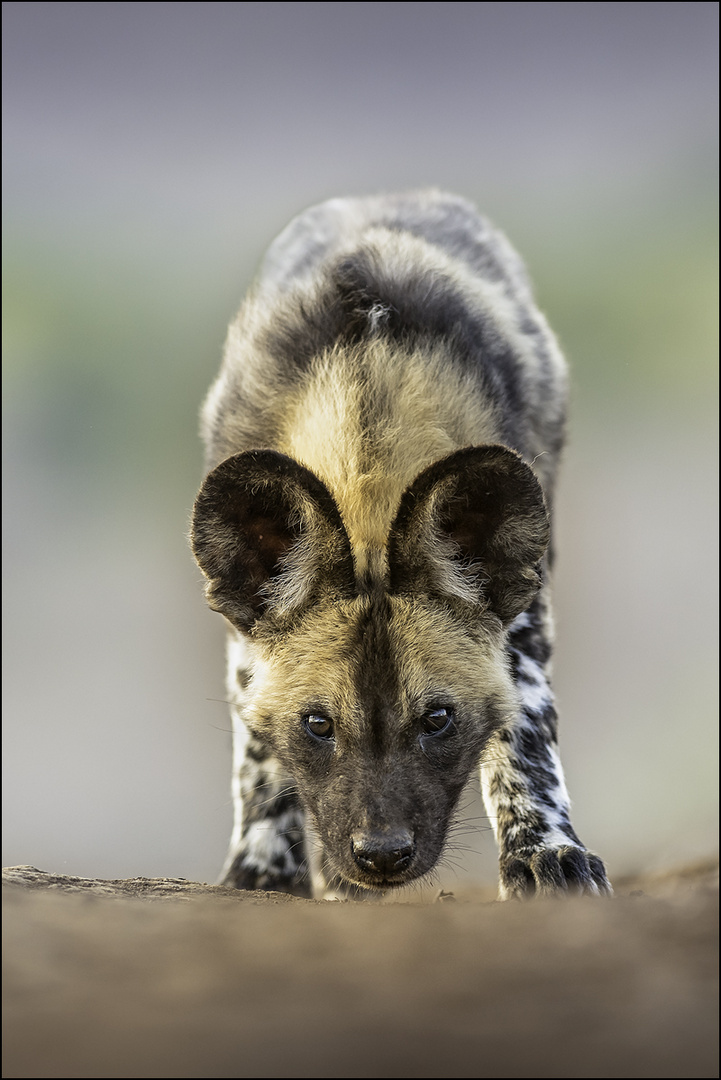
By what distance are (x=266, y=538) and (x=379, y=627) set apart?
493 millimetres

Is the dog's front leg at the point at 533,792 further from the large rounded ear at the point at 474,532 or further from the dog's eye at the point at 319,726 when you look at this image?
the dog's eye at the point at 319,726

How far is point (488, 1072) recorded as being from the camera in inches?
63.4

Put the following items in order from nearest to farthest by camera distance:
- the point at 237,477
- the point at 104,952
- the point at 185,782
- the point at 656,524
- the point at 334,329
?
the point at 104,952 → the point at 237,477 → the point at 334,329 → the point at 185,782 → the point at 656,524

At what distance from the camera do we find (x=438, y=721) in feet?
11.1

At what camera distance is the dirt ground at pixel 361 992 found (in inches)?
64.3

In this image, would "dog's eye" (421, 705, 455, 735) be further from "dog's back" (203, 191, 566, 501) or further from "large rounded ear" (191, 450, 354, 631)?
"dog's back" (203, 191, 566, 501)

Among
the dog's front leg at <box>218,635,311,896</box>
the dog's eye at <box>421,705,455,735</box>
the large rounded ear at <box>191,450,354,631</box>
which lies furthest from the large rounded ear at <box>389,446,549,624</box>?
the dog's front leg at <box>218,635,311,896</box>

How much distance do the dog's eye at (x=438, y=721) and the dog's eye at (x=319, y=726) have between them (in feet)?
0.97

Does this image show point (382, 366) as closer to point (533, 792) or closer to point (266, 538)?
point (266, 538)

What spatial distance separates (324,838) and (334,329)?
1896mm

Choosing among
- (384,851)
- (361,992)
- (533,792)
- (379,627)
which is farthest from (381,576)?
(361,992)

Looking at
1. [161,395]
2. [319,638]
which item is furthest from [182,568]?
[319,638]

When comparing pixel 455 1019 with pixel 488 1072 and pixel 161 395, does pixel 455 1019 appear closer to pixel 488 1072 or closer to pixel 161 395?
pixel 488 1072

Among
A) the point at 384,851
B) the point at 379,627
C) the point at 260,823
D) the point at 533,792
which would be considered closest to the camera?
the point at 384,851
